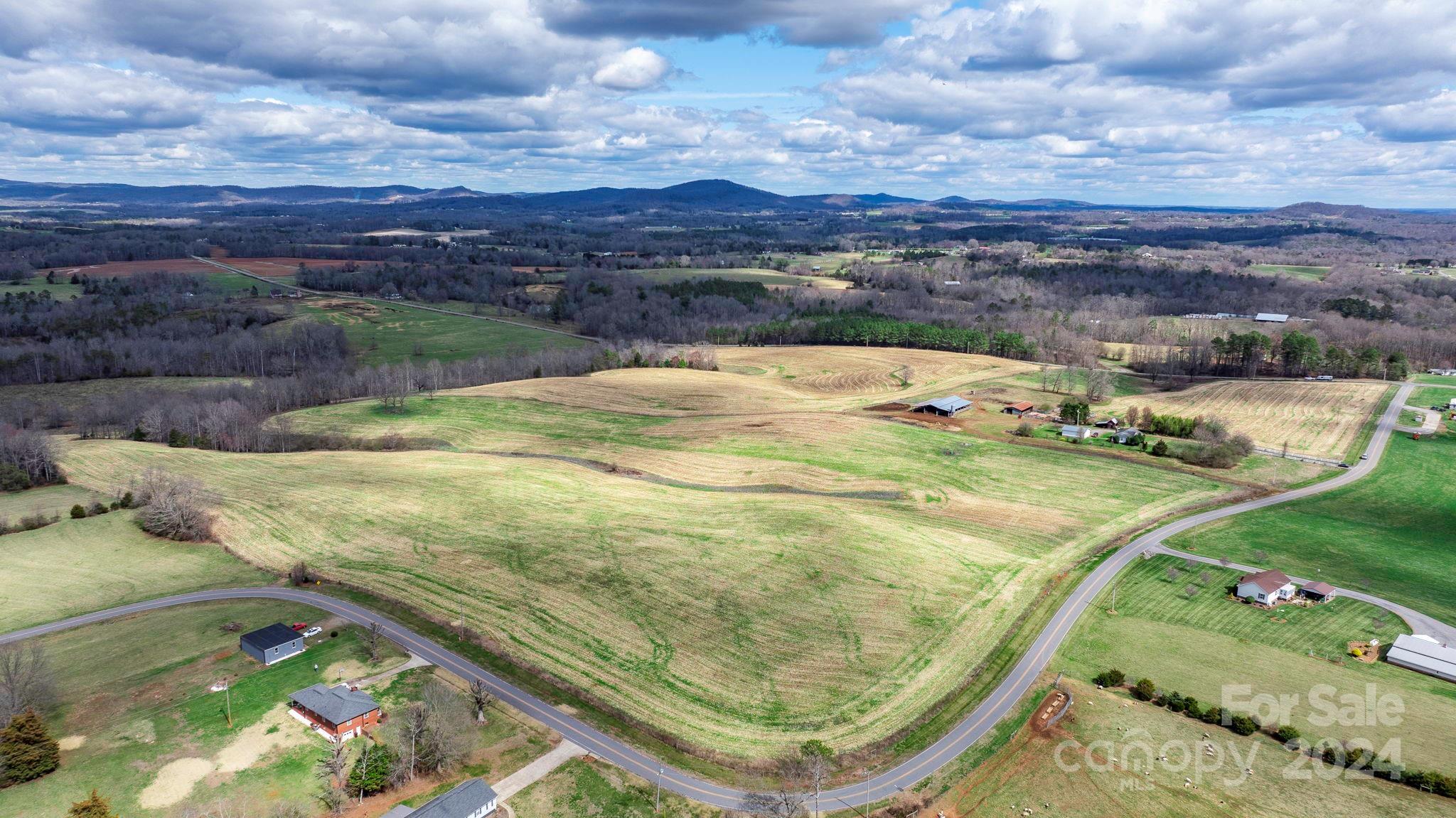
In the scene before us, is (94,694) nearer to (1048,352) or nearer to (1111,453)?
(1111,453)

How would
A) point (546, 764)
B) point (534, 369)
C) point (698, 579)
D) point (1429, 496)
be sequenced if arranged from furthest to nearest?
→ 1. point (534, 369)
2. point (1429, 496)
3. point (698, 579)
4. point (546, 764)

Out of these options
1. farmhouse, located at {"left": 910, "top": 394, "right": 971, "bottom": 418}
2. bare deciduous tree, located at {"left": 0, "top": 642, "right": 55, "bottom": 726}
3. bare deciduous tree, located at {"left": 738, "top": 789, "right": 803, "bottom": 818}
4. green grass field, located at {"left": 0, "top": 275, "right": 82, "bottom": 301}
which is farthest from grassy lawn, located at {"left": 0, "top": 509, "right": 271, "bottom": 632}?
green grass field, located at {"left": 0, "top": 275, "right": 82, "bottom": 301}

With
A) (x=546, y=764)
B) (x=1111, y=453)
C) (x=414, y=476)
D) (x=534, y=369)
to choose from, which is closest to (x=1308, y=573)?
(x=1111, y=453)

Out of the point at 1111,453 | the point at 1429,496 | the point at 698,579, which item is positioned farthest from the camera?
the point at 1111,453

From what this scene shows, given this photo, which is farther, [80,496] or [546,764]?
[80,496]

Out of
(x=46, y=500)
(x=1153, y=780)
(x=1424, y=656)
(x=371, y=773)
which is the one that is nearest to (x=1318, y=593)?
(x=1424, y=656)

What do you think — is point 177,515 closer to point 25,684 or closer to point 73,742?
point 25,684

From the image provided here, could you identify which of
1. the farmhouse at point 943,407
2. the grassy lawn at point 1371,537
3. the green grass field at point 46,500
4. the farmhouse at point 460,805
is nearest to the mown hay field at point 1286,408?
the grassy lawn at point 1371,537

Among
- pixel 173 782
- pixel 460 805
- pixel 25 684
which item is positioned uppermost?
pixel 25 684
